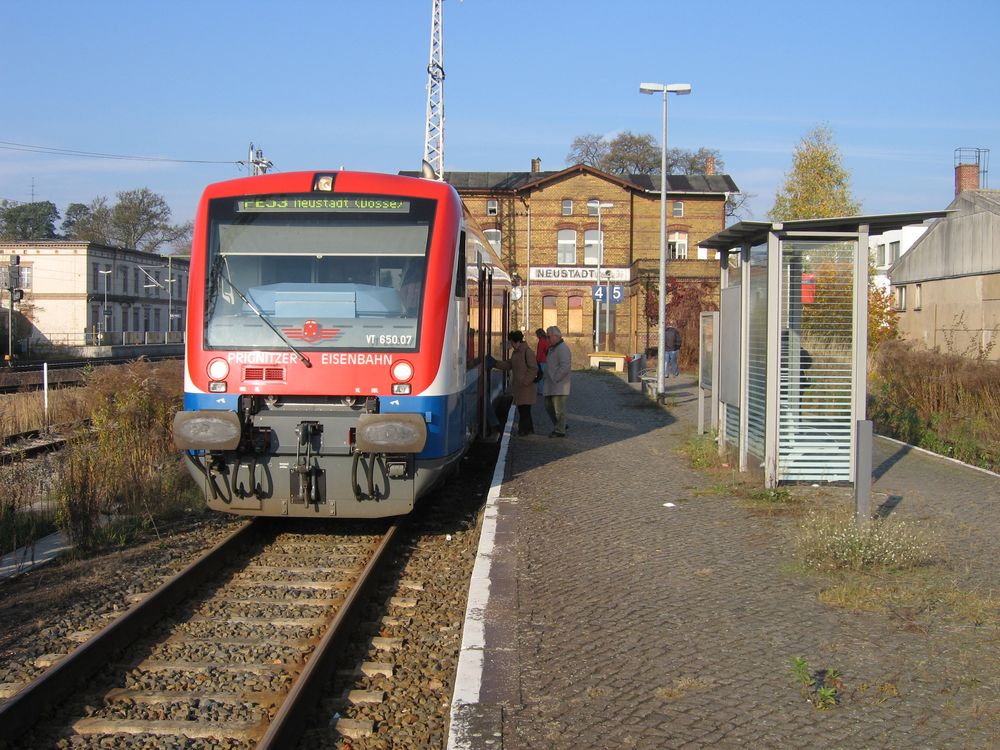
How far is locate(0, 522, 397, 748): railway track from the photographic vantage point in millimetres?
4801

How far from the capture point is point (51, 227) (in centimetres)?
10112

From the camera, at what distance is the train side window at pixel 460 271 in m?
9.15

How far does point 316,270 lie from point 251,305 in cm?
62

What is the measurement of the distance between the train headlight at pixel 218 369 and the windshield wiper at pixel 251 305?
488 millimetres

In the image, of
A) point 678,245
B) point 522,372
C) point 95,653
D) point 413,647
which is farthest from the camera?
point 678,245

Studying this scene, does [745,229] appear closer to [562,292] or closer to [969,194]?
[969,194]

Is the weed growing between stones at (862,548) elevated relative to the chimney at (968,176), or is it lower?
lower

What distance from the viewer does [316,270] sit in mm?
8727

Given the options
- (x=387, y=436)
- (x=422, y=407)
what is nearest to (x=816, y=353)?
(x=422, y=407)

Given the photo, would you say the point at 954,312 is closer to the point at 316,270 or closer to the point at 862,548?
the point at 862,548

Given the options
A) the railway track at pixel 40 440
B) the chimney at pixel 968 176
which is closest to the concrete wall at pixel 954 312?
the railway track at pixel 40 440

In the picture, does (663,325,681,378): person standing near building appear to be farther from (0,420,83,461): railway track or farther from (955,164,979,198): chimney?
(955,164,979,198): chimney

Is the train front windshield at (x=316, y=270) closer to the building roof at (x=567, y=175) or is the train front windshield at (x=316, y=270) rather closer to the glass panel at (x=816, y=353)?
the glass panel at (x=816, y=353)

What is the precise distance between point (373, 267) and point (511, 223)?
52.3 meters
